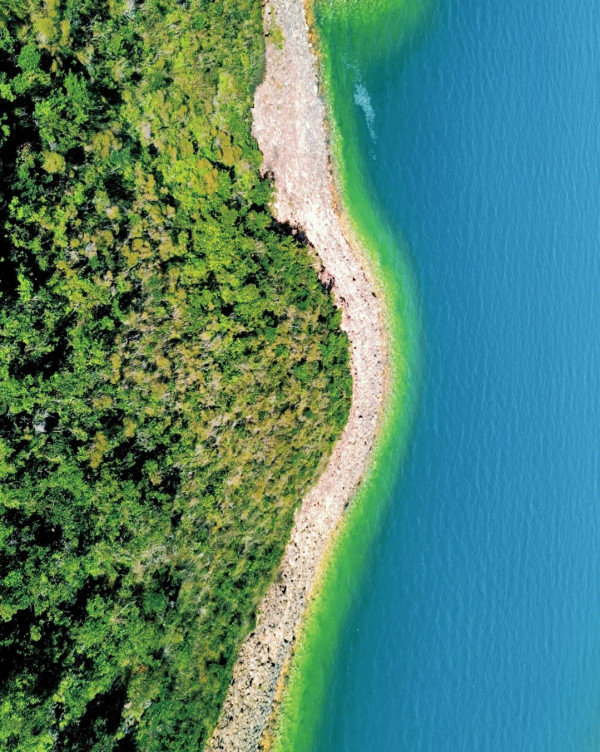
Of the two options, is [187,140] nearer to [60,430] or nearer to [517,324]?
[60,430]

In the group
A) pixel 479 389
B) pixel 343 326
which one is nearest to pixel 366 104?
pixel 343 326

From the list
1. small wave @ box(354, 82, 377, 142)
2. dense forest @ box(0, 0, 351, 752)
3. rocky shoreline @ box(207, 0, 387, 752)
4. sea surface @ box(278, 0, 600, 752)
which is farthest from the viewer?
sea surface @ box(278, 0, 600, 752)

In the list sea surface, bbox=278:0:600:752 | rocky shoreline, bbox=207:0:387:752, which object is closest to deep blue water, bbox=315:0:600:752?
sea surface, bbox=278:0:600:752

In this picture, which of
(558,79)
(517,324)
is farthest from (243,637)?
(558,79)

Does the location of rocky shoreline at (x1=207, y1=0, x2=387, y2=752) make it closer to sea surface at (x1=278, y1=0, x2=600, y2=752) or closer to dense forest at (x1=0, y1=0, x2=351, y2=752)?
dense forest at (x1=0, y1=0, x2=351, y2=752)

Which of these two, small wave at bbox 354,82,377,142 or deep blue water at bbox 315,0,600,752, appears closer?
small wave at bbox 354,82,377,142

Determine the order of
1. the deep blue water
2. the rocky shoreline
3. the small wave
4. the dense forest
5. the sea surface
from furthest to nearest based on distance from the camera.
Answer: the deep blue water < the sea surface < the small wave < the rocky shoreline < the dense forest

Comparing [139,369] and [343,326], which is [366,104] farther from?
[139,369]
